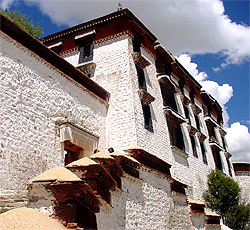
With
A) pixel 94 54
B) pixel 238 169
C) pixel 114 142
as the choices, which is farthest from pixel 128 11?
pixel 238 169

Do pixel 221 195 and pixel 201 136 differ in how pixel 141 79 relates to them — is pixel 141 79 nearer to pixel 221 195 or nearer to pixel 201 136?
pixel 201 136

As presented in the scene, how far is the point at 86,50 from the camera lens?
13.9 m

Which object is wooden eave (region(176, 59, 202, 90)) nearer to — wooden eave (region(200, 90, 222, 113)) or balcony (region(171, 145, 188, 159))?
wooden eave (region(200, 90, 222, 113))

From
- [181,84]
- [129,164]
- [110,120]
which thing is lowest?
[129,164]

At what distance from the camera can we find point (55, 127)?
8.31 metres

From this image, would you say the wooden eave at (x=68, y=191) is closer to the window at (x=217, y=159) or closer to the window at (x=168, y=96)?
the window at (x=168, y=96)

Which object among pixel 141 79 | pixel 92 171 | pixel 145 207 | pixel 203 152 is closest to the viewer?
pixel 92 171

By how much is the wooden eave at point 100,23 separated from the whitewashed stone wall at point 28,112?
5.71 metres

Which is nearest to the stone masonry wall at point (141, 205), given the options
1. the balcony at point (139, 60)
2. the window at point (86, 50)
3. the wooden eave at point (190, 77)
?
the balcony at point (139, 60)

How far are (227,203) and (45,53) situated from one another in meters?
12.9

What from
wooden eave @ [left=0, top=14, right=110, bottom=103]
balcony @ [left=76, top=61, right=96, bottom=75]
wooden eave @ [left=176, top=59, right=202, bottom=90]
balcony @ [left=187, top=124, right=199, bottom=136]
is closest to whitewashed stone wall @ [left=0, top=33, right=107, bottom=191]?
wooden eave @ [left=0, top=14, right=110, bottom=103]

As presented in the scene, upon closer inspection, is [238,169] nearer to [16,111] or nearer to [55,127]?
[55,127]

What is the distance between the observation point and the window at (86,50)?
531 inches

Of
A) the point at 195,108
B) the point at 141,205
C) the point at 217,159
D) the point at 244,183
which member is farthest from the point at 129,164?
the point at 244,183
